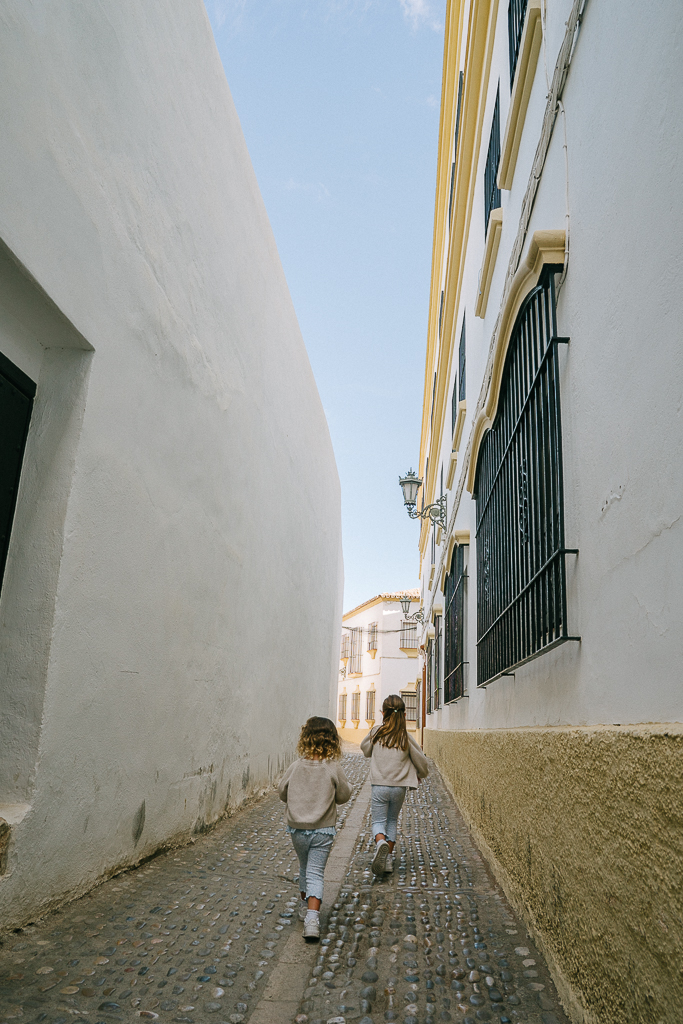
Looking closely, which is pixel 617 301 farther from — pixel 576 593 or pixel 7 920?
pixel 7 920

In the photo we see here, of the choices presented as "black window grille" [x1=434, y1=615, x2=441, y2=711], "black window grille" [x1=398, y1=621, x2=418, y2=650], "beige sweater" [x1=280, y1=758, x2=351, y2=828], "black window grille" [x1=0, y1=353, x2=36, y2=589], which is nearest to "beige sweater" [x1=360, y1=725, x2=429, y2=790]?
"beige sweater" [x1=280, y1=758, x2=351, y2=828]

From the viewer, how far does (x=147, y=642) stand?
480 centimetres

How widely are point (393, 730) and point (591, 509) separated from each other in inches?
126

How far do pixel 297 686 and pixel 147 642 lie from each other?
7.11 meters

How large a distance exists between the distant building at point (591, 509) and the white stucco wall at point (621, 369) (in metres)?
0.01

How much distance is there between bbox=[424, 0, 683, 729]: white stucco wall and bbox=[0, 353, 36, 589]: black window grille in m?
2.70

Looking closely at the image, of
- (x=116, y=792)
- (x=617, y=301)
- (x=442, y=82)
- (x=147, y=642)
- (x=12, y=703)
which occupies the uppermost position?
(x=442, y=82)

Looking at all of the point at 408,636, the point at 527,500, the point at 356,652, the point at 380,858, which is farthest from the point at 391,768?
the point at 356,652

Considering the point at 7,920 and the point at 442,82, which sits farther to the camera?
the point at 442,82

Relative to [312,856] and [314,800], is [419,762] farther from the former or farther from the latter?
[312,856]

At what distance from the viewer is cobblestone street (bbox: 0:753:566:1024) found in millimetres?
2705

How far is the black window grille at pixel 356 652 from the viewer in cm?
4247

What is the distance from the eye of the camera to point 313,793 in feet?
13.7

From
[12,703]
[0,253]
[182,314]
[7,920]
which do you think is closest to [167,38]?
[182,314]
